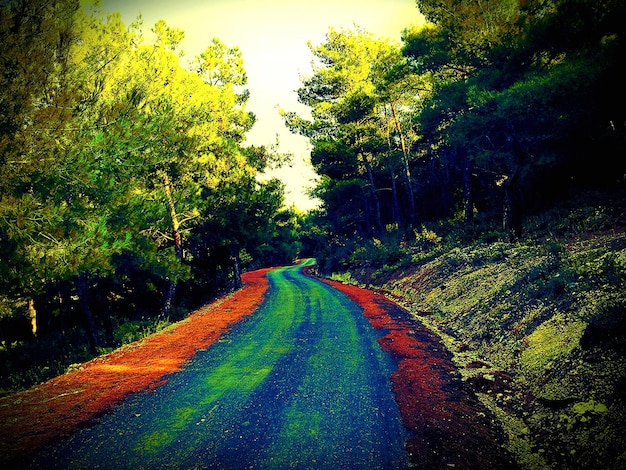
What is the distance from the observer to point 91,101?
886 centimetres

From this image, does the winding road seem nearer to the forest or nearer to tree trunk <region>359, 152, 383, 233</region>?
the forest

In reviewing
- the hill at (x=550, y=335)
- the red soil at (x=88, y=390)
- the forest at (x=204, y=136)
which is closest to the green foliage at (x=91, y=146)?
the forest at (x=204, y=136)

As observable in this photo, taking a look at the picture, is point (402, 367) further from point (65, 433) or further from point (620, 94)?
point (620, 94)

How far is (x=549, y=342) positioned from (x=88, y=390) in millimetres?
8456

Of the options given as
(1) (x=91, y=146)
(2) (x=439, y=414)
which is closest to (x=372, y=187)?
(1) (x=91, y=146)

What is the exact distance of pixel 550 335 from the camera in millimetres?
6047

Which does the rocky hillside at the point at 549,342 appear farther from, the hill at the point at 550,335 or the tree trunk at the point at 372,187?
the tree trunk at the point at 372,187

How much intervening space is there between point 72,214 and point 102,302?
45.4 feet

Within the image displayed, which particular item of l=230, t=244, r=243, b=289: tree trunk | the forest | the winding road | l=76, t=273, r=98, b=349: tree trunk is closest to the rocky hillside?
the winding road

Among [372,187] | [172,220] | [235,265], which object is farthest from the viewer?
[372,187]

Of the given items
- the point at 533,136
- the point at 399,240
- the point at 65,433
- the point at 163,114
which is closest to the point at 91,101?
the point at 163,114

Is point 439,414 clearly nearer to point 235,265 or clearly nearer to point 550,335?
point 550,335

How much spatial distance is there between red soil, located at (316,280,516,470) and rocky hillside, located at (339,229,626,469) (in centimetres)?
25

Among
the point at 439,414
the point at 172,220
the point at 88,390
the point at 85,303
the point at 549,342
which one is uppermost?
the point at 172,220
